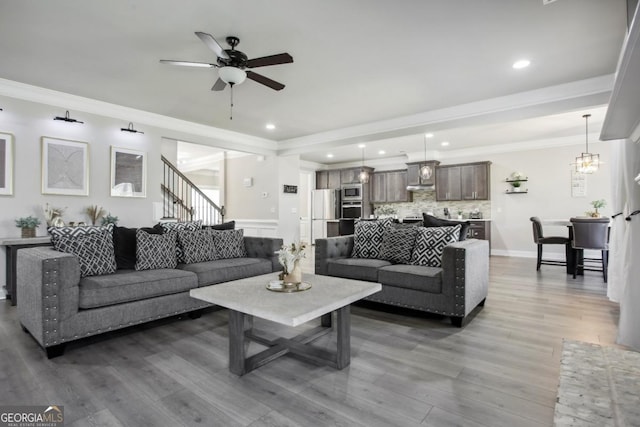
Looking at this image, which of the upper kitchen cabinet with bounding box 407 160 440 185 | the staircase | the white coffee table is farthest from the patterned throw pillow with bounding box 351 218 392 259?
the upper kitchen cabinet with bounding box 407 160 440 185

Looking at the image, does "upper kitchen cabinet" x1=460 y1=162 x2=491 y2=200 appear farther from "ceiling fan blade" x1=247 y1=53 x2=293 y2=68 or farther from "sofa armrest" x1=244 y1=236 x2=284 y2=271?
"ceiling fan blade" x1=247 y1=53 x2=293 y2=68

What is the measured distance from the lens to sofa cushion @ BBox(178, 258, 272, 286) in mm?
3266

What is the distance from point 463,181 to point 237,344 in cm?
724

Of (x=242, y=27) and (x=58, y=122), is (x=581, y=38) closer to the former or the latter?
(x=242, y=27)

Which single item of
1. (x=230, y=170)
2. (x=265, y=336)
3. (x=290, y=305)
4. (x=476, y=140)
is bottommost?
(x=265, y=336)

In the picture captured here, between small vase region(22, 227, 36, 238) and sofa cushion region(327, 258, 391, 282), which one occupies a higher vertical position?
small vase region(22, 227, 36, 238)

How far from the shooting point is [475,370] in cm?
210

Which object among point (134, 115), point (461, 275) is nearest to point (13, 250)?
point (134, 115)

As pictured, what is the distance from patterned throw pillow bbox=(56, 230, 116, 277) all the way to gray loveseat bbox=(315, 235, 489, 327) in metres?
2.28

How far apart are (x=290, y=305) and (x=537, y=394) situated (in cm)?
147

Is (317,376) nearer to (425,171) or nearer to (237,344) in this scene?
(237,344)

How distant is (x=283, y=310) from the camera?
1.81 m

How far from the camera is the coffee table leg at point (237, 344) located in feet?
6.72

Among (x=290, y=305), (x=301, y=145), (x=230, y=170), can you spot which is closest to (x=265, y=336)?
(x=290, y=305)
